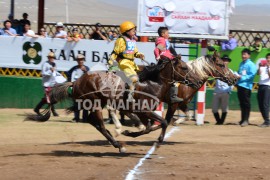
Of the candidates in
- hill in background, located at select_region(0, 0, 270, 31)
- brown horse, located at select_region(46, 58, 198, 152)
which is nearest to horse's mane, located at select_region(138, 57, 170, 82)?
brown horse, located at select_region(46, 58, 198, 152)

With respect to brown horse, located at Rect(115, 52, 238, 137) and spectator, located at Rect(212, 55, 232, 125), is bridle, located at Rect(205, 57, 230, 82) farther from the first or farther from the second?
spectator, located at Rect(212, 55, 232, 125)

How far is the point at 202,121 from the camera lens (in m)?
Answer: 18.3

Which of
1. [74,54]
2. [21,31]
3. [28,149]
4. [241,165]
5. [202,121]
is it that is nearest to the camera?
[241,165]

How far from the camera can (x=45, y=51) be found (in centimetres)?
2075

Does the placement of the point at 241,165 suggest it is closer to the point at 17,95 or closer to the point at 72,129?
the point at 72,129

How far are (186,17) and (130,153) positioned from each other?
5606 mm

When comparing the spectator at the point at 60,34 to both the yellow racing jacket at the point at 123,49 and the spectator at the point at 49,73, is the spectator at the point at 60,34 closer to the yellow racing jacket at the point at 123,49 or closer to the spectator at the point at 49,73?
the spectator at the point at 49,73

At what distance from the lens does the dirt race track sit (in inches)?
436

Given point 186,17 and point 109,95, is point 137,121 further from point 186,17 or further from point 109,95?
point 186,17

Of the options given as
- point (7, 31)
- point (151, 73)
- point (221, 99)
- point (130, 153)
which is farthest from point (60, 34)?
point (130, 153)

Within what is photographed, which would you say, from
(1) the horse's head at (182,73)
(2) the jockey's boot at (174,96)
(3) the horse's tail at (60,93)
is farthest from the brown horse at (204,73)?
(3) the horse's tail at (60,93)

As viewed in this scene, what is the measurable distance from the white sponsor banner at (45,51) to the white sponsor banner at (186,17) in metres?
2.62

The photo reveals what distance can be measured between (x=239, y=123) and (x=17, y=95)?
248 inches

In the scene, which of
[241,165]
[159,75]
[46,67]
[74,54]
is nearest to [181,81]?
[159,75]
